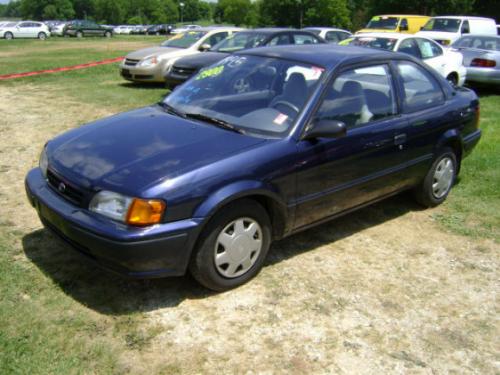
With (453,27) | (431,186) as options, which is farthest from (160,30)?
(431,186)

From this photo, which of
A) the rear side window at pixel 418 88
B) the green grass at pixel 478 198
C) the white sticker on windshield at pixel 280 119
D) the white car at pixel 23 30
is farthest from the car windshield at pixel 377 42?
the white car at pixel 23 30

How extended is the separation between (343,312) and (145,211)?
1484 millimetres

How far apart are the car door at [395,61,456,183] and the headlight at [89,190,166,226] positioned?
2.45 meters

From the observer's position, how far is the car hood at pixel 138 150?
3.19 m

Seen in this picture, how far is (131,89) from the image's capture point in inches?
472

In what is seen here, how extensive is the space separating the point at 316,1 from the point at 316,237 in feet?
197

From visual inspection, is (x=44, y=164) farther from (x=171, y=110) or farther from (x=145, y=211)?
(x=145, y=211)

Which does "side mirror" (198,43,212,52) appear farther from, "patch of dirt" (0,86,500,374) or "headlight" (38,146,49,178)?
"headlight" (38,146,49,178)

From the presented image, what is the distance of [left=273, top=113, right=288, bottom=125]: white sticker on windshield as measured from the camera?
3.76 m

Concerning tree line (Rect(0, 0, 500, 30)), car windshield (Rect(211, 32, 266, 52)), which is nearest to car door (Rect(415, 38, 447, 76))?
car windshield (Rect(211, 32, 266, 52))

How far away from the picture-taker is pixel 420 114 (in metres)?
4.68

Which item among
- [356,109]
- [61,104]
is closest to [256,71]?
[356,109]

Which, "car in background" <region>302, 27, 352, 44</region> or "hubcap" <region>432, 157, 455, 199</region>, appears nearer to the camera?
"hubcap" <region>432, 157, 455, 199</region>

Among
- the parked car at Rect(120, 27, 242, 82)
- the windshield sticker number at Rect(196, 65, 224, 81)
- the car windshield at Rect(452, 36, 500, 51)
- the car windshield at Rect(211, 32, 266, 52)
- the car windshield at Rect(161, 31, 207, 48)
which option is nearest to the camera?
the windshield sticker number at Rect(196, 65, 224, 81)
